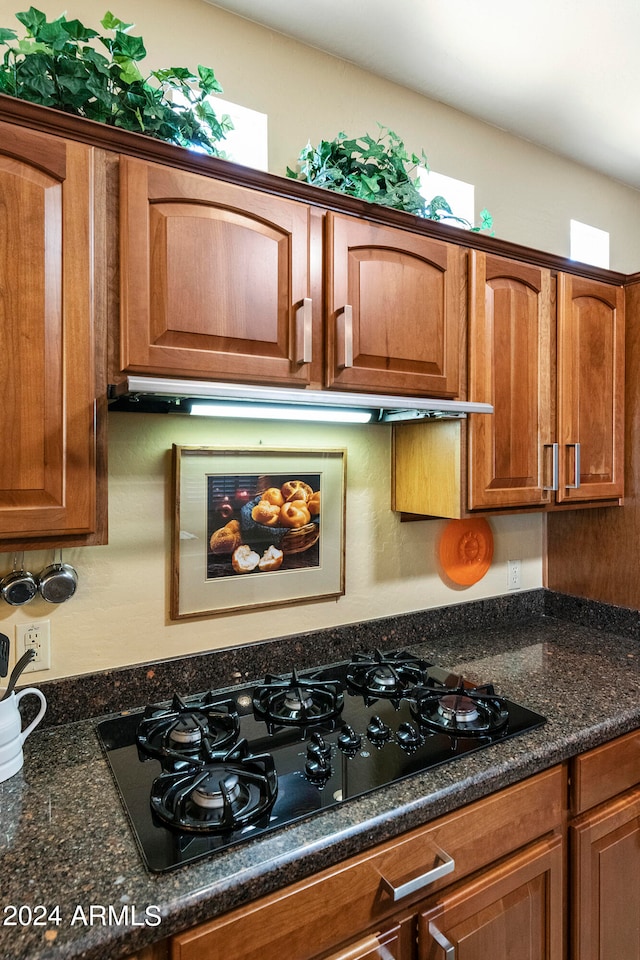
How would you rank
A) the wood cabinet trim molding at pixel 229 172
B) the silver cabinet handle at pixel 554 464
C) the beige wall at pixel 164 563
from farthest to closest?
the silver cabinet handle at pixel 554 464
the beige wall at pixel 164 563
the wood cabinet trim molding at pixel 229 172

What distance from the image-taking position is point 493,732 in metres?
1.30

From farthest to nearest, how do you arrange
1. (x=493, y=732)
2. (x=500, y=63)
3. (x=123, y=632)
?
(x=500, y=63) → (x=123, y=632) → (x=493, y=732)

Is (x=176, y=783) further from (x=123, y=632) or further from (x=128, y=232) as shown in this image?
(x=128, y=232)

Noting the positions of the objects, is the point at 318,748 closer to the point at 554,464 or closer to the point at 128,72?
the point at 554,464

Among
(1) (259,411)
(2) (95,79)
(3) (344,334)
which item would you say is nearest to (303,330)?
(3) (344,334)

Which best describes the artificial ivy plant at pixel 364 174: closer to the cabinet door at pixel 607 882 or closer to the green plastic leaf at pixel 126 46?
the green plastic leaf at pixel 126 46

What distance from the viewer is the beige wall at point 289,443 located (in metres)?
1.46

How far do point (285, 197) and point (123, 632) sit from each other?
1159mm

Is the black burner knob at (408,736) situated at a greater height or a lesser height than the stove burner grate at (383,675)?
lesser

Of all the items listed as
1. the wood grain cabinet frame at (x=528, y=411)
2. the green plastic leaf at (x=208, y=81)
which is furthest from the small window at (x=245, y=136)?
the wood grain cabinet frame at (x=528, y=411)

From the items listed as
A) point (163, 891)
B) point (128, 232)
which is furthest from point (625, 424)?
point (163, 891)

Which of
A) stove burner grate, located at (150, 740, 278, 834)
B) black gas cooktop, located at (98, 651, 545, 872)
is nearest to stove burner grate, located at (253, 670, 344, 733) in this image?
black gas cooktop, located at (98, 651, 545, 872)

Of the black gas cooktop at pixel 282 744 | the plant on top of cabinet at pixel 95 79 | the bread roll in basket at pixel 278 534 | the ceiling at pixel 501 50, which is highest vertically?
the ceiling at pixel 501 50

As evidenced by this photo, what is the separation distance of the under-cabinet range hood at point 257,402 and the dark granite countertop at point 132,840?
780 millimetres
